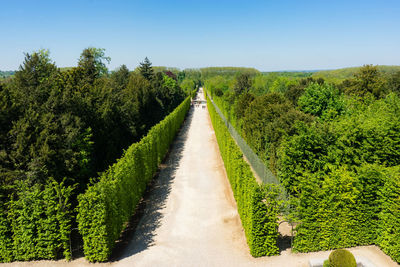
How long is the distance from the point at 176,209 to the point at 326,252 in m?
8.69

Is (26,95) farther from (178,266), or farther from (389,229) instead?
(389,229)

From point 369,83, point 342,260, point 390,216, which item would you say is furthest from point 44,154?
point 369,83

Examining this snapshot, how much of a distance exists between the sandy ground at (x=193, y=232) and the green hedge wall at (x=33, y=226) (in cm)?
59

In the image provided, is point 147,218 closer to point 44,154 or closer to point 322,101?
point 44,154

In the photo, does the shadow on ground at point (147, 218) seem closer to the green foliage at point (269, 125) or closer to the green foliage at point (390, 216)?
the green foliage at point (269, 125)

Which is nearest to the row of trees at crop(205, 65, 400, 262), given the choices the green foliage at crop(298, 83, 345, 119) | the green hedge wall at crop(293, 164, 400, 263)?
the green hedge wall at crop(293, 164, 400, 263)

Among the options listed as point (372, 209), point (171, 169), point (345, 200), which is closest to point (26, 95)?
point (171, 169)

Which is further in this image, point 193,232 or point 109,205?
point 193,232

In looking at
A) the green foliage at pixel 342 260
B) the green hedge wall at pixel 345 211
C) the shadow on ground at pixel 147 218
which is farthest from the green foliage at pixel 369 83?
the green foliage at pixel 342 260

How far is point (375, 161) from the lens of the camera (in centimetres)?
1398

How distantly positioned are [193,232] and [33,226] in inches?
294

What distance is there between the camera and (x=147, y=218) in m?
14.9

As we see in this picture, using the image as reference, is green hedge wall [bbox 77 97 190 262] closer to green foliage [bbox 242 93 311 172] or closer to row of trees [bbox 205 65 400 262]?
row of trees [bbox 205 65 400 262]

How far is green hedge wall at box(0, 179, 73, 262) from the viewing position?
10500mm
